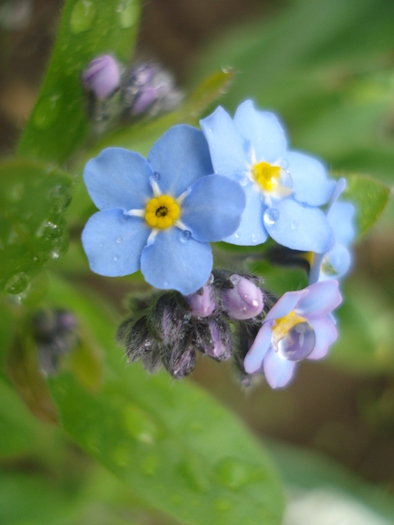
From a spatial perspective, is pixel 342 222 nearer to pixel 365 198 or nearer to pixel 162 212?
pixel 365 198

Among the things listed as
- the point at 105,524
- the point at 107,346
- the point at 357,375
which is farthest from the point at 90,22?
the point at 357,375

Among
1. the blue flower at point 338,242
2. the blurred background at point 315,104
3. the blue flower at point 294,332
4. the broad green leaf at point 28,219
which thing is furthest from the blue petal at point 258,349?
the blurred background at point 315,104

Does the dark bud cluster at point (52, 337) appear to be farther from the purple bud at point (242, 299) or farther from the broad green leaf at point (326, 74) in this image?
the broad green leaf at point (326, 74)

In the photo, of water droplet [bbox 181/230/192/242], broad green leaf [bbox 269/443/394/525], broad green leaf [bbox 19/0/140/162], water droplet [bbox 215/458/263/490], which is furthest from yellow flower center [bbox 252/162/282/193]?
broad green leaf [bbox 269/443/394/525]

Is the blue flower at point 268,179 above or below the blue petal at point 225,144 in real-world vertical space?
above

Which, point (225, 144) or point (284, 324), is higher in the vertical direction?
point (284, 324)

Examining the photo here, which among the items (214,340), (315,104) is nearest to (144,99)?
(214,340)
